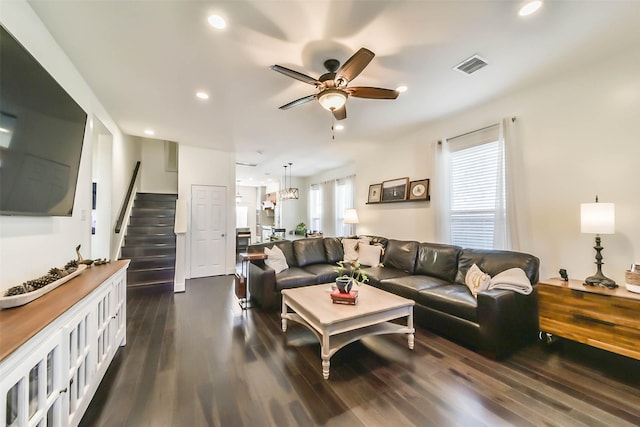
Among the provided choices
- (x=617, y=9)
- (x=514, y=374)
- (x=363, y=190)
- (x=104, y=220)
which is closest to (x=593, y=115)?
(x=617, y=9)

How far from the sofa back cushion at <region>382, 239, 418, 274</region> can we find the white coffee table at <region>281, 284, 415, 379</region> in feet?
4.20

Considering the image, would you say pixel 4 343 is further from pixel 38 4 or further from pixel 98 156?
pixel 98 156

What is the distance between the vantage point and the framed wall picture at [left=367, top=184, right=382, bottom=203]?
5.28m

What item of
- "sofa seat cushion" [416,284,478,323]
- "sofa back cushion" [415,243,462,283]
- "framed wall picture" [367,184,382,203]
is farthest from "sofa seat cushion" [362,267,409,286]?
"framed wall picture" [367,184,382,203]

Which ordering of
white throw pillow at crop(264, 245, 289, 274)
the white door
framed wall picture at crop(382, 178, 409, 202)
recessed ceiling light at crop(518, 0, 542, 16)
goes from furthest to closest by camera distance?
the white door < framed wall picture at crop(382, 178, 409, 202) < white throw pillow at crop(264, 245, 289, 274) < recessed ceiling light at crop(518, 0, 542, 16)

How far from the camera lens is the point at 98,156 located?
13.4 feet

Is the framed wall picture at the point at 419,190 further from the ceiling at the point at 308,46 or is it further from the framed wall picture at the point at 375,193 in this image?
the ceiling at the point at 308,46

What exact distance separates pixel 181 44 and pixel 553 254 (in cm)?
434

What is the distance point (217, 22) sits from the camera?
6.26 ft

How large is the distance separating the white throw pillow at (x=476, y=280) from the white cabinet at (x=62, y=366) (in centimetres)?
321

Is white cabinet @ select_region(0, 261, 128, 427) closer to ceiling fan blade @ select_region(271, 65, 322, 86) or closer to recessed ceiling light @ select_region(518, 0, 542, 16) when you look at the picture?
ceiling fan blade @ select_region(271, 65, 322, 86)

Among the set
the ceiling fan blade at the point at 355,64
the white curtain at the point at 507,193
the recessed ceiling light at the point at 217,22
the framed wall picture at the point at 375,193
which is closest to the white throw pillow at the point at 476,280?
the white curtain at the point at 507,193

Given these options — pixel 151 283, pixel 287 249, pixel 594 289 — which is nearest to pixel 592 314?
pixel 594 289

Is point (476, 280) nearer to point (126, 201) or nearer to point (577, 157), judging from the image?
point (577, 157)
